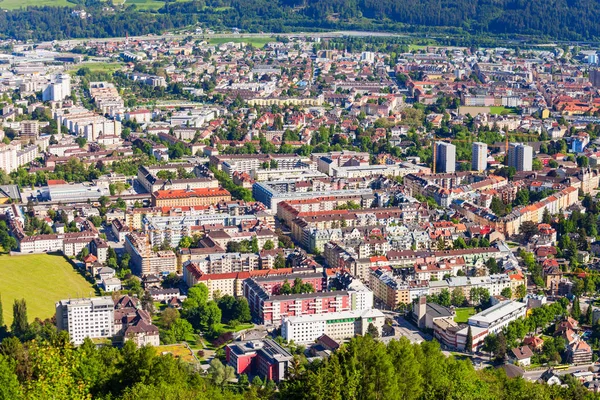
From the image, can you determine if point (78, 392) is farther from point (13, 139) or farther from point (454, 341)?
point (13, 139)

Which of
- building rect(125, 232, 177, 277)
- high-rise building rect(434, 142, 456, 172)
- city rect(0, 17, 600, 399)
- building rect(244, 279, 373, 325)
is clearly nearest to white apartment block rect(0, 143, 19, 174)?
city rect(0, 17, 600, 399)

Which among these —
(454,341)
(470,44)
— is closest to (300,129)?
(454,341)

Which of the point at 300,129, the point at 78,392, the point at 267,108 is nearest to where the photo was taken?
the point at 78,392

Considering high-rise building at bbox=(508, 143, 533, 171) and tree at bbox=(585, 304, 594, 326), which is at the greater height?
high-rise building at bbox=(508, 143, 533, 171)

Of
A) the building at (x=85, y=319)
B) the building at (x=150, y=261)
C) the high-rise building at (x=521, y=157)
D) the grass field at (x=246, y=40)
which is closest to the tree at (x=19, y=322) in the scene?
the building at (x=85, y=319)

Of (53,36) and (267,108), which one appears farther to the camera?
(53,36)

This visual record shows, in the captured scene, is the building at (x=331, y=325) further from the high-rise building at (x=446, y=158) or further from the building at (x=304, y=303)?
the high-rise building at (x=446, y=158)

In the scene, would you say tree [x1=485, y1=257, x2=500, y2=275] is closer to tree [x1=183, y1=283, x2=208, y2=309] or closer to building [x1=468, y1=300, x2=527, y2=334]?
building [x1=468, y1=300, x2=527, y2=334]
